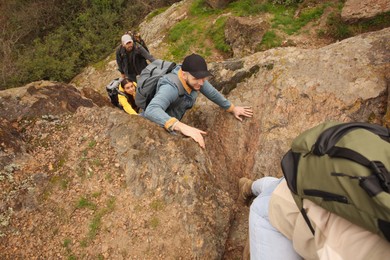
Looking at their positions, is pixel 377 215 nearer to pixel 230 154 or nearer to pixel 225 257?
pixel 225 257

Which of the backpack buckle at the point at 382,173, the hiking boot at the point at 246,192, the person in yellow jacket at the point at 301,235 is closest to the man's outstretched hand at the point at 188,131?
the hiking boot at the point at 246,192

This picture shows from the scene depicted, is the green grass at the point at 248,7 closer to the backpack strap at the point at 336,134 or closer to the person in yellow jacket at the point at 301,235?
the person in yellow jacket at the point at 301,235

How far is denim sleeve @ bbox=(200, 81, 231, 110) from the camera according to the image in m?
5.16

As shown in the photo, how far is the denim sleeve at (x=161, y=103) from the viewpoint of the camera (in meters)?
4.50

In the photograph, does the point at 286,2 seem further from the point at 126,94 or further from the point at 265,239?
the point at 265,239

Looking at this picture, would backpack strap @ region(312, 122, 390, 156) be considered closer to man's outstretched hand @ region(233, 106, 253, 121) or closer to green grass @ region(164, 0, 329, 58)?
man's outstretched hand @ region(233, 106, 253, 121)

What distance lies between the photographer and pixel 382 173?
6.10 feet

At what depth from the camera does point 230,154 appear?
18.6 feet

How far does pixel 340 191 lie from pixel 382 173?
0.91 feet

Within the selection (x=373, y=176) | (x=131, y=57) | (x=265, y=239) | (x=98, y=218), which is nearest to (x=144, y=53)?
(x=131, y=57)

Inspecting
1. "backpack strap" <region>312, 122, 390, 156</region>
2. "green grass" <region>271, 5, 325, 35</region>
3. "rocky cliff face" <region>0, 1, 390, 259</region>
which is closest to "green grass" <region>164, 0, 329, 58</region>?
"green grass" <region>271, 5, 325, 35</region>

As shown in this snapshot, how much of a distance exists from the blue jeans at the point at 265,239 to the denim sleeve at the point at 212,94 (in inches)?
91.6

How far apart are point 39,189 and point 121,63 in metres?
4.62

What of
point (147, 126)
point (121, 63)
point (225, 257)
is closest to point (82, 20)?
point (121, 63)
